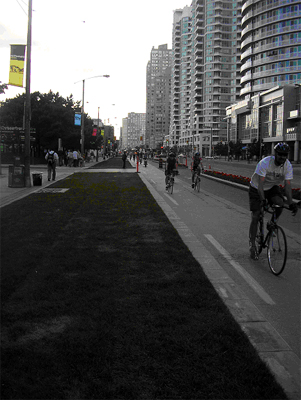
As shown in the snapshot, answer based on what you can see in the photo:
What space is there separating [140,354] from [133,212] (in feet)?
26.9

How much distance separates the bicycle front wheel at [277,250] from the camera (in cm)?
582

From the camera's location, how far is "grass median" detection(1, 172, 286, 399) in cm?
293

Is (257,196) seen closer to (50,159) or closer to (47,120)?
(50,159)

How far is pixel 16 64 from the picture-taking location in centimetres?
1836

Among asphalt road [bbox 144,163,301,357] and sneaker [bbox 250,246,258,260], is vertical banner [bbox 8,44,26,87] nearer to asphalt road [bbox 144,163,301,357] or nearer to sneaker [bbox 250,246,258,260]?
asphalt road [bbox 144,163,301,357]

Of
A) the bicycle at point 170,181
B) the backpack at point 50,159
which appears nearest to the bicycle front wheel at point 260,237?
the bicycle at point 170,181

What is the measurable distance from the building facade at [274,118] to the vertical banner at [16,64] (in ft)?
159

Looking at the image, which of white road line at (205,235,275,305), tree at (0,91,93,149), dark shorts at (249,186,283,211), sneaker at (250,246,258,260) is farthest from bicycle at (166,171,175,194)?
tree at (0,91,93,149)

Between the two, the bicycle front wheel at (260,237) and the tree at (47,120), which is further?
the tree at (47,120)

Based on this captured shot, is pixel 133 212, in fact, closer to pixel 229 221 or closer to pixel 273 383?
pixel 229 221

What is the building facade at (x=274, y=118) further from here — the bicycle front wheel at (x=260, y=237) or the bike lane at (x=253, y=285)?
the bicycle front wheel at (x=260, y=237)

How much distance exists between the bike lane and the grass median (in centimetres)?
17

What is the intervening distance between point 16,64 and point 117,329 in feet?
56.2

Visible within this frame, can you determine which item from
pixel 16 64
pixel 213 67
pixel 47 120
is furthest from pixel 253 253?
pixel 213 67
